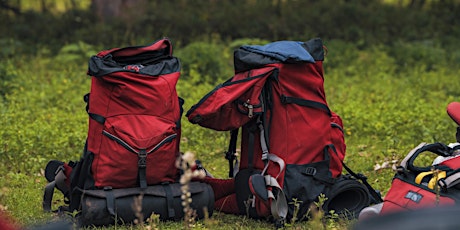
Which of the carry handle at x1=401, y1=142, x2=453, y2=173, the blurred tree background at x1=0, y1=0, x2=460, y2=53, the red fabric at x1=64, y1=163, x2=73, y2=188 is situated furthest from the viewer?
the blurred tree background at x1=0, y1=0, x2=460, y2=53

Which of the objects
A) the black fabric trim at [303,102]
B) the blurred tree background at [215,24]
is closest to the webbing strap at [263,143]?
→ the black fabric trim at [303,102]

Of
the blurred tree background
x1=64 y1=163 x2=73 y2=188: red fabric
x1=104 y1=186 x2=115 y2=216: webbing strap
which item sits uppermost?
the blurred tree background

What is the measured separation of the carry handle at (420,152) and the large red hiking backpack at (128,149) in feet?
4.94

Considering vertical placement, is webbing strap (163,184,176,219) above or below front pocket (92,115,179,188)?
below

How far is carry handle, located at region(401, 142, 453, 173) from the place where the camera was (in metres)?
4.98

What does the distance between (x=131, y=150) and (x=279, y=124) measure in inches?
43.2

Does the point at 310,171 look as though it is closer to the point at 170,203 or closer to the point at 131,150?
the point at 170,203

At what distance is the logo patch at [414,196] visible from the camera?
4711mm

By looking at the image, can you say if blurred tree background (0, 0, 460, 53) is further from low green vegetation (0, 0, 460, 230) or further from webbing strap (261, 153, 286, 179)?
webbing strap (261, 153, 286, 179)

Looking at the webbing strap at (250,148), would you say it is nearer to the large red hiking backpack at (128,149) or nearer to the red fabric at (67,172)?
the large red hiking backpack at (128,149)

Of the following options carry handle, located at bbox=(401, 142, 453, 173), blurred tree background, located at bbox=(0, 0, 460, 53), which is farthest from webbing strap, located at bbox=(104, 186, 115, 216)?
blurred tree background, located at bbox=(0, 0, 460, 53)

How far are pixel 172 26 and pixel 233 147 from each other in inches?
378

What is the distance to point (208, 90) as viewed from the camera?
34.9ft

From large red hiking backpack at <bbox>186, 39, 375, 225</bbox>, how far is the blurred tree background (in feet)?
28.1
